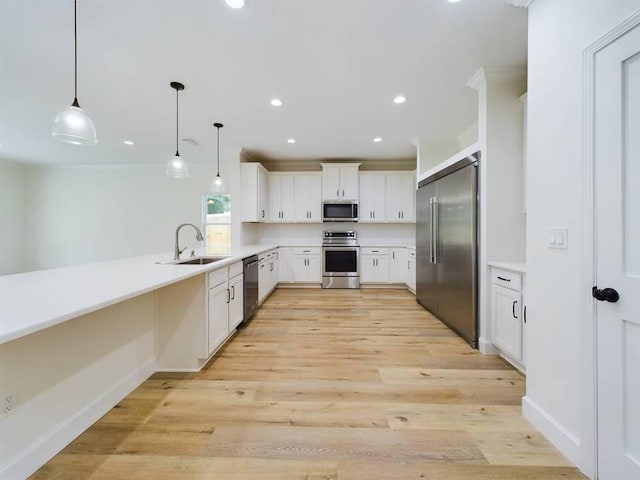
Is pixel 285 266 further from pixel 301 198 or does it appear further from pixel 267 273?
pixel 301 198

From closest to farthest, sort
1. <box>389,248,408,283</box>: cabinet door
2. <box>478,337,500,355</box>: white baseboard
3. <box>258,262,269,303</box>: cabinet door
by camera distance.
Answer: <box>478,337,500,355</box>: white baseboard, <box>258,262,269,303</box>: cabinet door, <box>389,248,408,283</box>: cabinet door

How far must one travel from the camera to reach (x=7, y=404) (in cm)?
123

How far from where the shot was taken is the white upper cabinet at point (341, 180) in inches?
216

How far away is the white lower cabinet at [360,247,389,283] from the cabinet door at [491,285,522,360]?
2974 mm

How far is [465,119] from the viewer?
362cm

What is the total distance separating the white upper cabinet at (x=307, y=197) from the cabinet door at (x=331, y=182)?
0.47 feet

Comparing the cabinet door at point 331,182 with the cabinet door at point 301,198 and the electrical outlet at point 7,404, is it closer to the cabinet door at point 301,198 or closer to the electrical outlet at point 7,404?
the cabinet door at point 301,198

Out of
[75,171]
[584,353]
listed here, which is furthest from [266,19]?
[75,171]

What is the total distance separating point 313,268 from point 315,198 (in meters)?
1.45

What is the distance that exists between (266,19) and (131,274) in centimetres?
201

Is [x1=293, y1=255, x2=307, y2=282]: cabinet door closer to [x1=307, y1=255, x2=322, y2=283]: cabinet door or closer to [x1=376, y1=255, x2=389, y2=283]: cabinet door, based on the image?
[x1=307, y1=255, x2=322, y2=283]: cabinet door

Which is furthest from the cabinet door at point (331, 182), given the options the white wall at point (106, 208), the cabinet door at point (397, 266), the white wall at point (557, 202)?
the white wall at point (557, 202)

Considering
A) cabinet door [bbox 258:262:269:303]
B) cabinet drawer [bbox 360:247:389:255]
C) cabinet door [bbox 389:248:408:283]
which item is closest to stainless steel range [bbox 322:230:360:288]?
cabinet drawer [bbox 360:247:389:255]

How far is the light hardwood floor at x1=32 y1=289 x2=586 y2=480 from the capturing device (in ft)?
4.39
